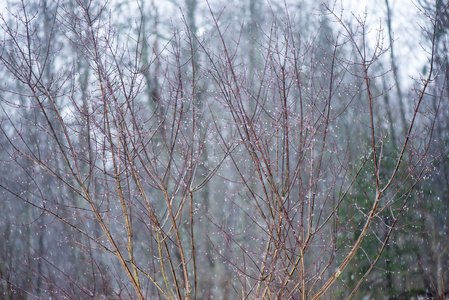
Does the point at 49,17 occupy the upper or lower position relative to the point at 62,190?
upper

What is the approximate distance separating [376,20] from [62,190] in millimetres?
3650

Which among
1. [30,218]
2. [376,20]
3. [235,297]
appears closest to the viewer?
[376,20]

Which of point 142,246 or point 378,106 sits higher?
point 378,106

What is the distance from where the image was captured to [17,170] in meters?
4.82

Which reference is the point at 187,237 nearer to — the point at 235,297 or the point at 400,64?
the point at 235,297

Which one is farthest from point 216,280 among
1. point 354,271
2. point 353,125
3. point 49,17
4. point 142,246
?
point 49,17

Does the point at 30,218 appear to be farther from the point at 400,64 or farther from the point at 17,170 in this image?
the point at 400,64

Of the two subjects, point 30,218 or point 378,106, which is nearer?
point 378,106

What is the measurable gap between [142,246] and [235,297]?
1107 millimetres

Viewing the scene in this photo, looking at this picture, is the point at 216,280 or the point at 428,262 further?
the point at 216,280

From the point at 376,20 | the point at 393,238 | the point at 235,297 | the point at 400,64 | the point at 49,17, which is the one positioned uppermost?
the point at 49,17

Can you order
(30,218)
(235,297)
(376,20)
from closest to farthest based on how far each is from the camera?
(376,20) → (235,297) → (30,218)

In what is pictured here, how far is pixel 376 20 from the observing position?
4.36 meters

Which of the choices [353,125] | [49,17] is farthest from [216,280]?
[49,17]
